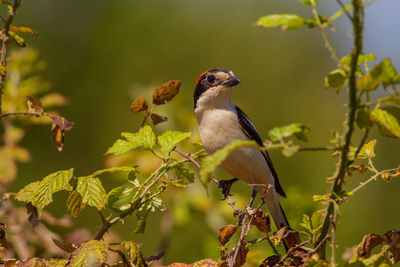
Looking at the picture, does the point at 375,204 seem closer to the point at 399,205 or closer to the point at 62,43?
the point at 399,205

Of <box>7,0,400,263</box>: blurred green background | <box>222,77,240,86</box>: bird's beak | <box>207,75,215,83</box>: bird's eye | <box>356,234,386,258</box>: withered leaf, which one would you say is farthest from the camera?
<box>7,0,400,263</box>: blurred green background

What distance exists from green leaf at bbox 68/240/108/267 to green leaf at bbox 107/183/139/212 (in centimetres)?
37

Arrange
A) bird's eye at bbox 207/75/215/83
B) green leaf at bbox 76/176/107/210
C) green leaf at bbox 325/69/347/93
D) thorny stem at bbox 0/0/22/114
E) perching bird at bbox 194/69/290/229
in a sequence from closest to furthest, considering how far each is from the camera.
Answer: green leaf at bbox 325/69/347/93 < green leaf at bbox 76/176/107/210 < thorny stem at bbox 0/0/22/114 < perching bird at bbox 194/69/290/229 < bird's eye at bbox 207/75/215/83

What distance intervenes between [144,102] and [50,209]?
628 cm

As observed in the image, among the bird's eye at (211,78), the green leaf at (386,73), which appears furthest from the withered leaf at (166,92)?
the bird's eye at (211,78)

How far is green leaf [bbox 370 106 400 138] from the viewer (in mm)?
1729

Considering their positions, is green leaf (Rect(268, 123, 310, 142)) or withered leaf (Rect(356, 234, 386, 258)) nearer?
green leaf (Rect(268, 123, 310, 142))

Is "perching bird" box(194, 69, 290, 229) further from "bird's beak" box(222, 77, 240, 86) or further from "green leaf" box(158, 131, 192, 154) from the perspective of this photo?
"green leaf" box(158, 131, 192, 154)

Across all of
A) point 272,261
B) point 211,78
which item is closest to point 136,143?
point 272,261

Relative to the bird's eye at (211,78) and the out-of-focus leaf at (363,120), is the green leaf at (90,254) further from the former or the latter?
the bird's eye at (211,78)

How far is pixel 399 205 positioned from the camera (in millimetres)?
8094

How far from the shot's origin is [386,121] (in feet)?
5.70

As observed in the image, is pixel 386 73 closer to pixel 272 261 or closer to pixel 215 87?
pixel 272 261

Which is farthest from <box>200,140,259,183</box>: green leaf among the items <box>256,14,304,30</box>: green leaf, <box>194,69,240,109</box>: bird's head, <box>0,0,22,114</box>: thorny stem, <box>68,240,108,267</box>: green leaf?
<box>194,69,240,109</box>: bird's head
